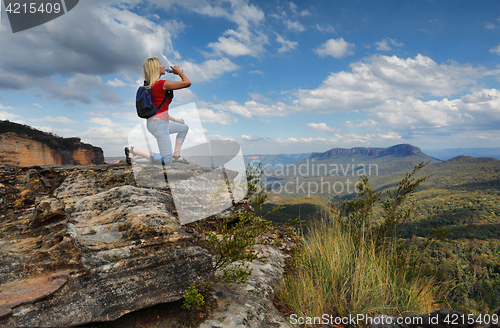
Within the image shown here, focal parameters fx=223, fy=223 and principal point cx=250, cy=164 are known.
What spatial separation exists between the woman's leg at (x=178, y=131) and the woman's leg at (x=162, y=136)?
0.34 meters

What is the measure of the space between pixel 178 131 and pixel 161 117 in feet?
2.58

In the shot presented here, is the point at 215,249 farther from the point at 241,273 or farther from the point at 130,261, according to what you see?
the point at 130,261

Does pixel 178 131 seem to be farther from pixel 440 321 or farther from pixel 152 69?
pixel 440 321

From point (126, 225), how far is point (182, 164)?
298 cm

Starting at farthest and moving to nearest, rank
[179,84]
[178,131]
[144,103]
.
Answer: [178,131], [144,103], [179,84]

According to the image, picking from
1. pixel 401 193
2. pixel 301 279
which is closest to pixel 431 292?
pixel 401 193

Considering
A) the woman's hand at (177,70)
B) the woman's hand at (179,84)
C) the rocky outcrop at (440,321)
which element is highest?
the woman's hand at (177,70)

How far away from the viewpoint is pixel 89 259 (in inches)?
105

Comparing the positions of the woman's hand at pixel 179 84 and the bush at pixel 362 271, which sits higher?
the woman's hand at pixel 179 84

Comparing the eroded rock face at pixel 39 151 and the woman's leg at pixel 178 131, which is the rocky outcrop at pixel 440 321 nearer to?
the woman's leg at pixel 178 131

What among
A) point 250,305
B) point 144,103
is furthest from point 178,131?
point 250,305

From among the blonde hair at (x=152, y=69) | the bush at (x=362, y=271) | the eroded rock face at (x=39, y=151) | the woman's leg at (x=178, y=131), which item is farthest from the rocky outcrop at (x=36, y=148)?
the bush at (x=362, y=271)

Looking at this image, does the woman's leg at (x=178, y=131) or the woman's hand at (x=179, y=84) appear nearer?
the woman's hand at (x=179, y=84)

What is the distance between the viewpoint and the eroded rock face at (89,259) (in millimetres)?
2303
